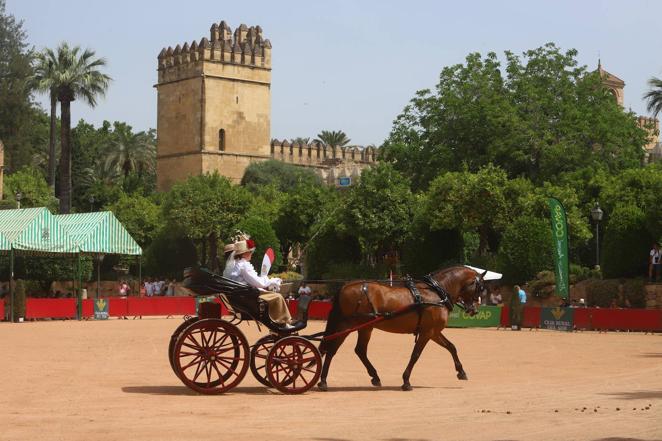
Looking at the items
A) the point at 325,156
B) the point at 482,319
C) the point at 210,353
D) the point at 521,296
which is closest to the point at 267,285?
the point at 210,353

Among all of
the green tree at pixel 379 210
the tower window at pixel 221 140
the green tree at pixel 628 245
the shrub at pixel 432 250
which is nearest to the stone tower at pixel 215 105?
the tower window at pixel 221 140

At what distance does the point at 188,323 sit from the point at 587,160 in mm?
45016

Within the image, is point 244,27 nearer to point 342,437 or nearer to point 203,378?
point 203,378

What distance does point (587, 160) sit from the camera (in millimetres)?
58250

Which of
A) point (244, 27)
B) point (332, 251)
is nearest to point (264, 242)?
point (332, 251)

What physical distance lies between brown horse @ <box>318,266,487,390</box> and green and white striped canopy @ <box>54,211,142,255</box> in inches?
1127

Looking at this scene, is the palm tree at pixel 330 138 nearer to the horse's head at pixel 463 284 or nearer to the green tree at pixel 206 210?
the green tree at pixel 206 210

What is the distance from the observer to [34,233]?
4291 centimetres

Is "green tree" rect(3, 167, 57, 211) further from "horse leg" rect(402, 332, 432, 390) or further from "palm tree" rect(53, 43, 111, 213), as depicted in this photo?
"horse leg" rect(402, 332, 432, 390)

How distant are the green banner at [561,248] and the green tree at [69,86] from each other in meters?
35.5

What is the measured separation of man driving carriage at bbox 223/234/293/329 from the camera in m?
15.9

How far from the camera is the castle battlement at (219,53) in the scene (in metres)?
91.9

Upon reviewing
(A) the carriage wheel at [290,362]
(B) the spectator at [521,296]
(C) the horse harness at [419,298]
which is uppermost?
(C) the horse harness at [419,298]

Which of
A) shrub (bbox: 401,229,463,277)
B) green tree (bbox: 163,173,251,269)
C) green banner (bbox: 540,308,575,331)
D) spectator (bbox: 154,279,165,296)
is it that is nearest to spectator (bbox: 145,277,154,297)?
spectator (bbox: 154,279,165,296)
